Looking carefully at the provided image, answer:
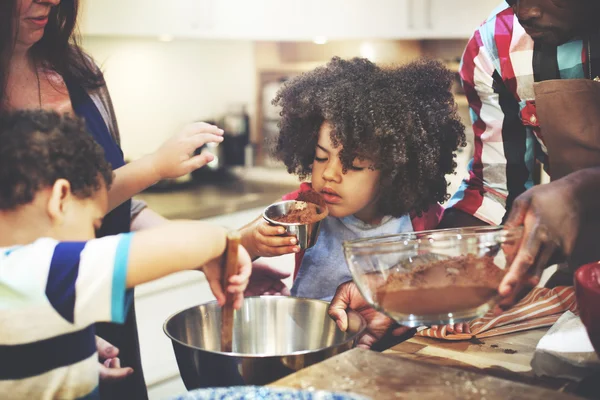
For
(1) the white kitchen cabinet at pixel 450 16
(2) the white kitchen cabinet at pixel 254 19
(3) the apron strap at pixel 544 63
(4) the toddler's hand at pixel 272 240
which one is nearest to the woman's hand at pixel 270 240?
(4) the toddler's hand at pixel 272 240

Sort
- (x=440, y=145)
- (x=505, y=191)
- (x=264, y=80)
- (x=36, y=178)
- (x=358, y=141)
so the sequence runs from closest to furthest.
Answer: (x=36, y=178) → (x=358, y=141) → (x=440, y=145) → (x=505, y=191) → (x=264, y=80)

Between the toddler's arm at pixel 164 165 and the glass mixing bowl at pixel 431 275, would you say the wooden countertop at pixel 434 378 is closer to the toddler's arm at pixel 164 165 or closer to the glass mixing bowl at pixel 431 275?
the glass mixing bowl at pixel 431 275

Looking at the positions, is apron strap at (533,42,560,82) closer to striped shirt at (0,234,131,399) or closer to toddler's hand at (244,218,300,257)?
toddler's hand at (244,218,300,257)

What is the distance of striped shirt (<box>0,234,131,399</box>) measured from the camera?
773mm

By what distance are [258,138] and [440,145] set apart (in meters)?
1.96

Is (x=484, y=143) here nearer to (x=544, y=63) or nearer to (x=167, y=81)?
(x=544, y=63)

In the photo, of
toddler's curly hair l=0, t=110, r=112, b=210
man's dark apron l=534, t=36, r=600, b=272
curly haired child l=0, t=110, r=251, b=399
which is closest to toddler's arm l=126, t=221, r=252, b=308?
curly haired child l=0, t=110, r=251, b=399

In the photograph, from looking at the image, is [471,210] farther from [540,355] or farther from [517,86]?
[540,355]

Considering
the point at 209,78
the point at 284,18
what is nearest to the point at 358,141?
the point at 284,18

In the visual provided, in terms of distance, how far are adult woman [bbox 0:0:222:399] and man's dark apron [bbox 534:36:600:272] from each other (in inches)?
27.5

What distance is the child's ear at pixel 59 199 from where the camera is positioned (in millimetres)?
800

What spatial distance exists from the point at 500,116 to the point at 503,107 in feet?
0.07

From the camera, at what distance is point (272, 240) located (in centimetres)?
128

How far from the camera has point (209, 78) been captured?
123 inches
